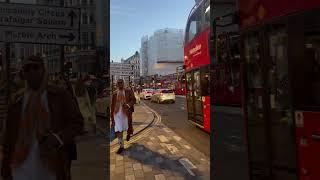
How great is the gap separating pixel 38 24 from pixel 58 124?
2.82 meters

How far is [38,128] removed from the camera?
439 cm

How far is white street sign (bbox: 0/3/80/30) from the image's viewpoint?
22.5 feet

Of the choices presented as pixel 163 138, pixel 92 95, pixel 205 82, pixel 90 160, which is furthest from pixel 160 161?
pixel 163 138

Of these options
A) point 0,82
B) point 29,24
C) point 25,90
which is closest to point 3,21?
point 29,24

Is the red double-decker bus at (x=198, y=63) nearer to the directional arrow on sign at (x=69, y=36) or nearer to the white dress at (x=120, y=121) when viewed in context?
the white dress at (x=120, y=121)

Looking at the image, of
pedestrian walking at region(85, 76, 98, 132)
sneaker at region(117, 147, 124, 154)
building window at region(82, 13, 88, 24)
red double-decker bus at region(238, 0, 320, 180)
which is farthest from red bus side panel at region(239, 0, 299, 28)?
sneaker at region(117, 147, 124, 154)

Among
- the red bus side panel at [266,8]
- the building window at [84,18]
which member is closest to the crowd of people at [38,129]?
the red bus side panel at [266,8]

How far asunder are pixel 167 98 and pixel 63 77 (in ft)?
104

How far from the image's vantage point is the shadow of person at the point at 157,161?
9758 millimetres

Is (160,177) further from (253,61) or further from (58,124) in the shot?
(58,124)

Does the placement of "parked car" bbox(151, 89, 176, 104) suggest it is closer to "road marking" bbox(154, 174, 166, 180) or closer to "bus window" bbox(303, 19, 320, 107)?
"road marking" bbox(154, 174, 166, 180)

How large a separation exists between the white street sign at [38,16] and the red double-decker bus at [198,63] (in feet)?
22.9

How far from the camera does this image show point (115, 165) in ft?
35.6

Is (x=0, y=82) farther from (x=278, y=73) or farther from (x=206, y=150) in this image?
(x=206, y=150)
